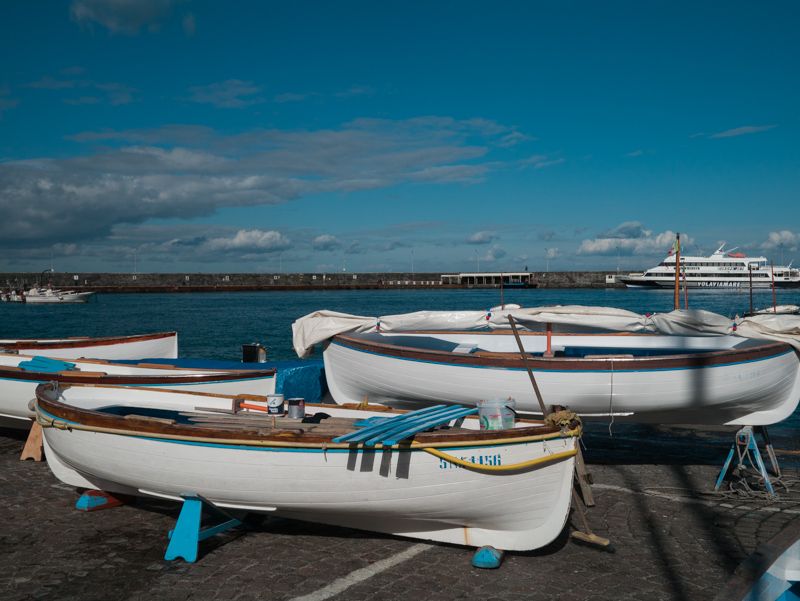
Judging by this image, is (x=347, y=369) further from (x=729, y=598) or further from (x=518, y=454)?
(x=729, y=598)

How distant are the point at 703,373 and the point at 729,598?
448 centimetres

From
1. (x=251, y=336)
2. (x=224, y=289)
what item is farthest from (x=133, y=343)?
(x=224, y=289)

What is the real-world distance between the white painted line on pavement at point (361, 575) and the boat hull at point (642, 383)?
3.01 metres

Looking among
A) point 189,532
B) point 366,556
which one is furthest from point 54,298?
point 366,556

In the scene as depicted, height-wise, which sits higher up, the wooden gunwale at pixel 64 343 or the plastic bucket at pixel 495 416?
the wooden gunwale at pixel 64 343

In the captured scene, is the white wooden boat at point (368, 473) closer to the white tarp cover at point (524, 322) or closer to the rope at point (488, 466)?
the rope at point (488, 466)

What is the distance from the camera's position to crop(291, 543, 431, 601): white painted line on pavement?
16.0ft

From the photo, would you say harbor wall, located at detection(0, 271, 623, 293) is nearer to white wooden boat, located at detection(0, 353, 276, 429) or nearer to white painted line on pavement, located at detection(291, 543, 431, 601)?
white wooden boat, located at detection(0, 353, 276, 429)

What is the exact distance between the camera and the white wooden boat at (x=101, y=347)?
12.7m

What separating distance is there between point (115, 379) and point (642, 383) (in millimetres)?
7216

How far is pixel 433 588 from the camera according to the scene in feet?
16.4

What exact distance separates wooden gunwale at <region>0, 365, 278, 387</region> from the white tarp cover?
1.27 metres

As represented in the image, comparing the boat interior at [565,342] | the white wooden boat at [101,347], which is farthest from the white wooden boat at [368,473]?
the white wooden boat at [101,347]

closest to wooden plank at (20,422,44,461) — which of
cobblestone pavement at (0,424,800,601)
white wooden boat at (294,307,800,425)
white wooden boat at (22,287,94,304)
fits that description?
cobblestone pavement at (0,424,800,601)
